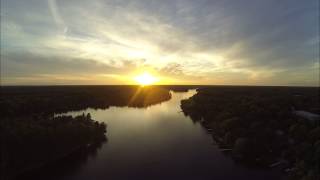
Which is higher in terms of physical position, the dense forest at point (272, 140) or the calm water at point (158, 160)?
the dense forest at point (272, 140)

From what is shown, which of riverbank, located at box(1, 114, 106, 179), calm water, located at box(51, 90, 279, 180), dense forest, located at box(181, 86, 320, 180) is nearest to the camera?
dense forest, located at box(181, 86, 320, 180)

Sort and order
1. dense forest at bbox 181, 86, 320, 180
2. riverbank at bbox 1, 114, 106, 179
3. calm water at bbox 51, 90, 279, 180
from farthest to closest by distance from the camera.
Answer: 1. calm water at bbox 51, 90, 279, 180
2. riverbank at bbox 1, 114, 106, 179
3. dense forest at bbox 181, 86, 320, 180

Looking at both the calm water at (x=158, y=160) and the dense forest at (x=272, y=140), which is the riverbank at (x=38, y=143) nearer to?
the calm water at (x=158, y=160)

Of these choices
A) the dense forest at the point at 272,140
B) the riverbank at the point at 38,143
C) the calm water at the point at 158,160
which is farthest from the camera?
the calm water at the point at 158,160

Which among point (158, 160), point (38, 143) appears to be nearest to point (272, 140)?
point (158, 160)

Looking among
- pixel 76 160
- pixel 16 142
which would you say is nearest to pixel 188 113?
pixel 76 160

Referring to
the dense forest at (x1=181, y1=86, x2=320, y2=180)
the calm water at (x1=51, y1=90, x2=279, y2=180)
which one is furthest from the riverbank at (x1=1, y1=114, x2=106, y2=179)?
the dense forest at (x1=181, y1=86, x2=320, y2=180)

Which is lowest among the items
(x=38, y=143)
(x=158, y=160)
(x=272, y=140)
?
(x=158, y=160)

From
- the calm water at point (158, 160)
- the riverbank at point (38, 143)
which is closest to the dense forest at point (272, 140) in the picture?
the calm water at point (158, 160)

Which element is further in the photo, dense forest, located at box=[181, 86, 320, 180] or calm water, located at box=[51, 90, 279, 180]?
calm water, located at box=[51, 90, 279, 180]

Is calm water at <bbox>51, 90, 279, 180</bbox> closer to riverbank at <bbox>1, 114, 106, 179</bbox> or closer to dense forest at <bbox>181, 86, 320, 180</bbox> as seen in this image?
dense forest at <bbox>181, 86, 320, 180</bbox>

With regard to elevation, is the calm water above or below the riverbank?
below

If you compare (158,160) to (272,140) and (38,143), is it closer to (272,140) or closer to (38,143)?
(38,143)
